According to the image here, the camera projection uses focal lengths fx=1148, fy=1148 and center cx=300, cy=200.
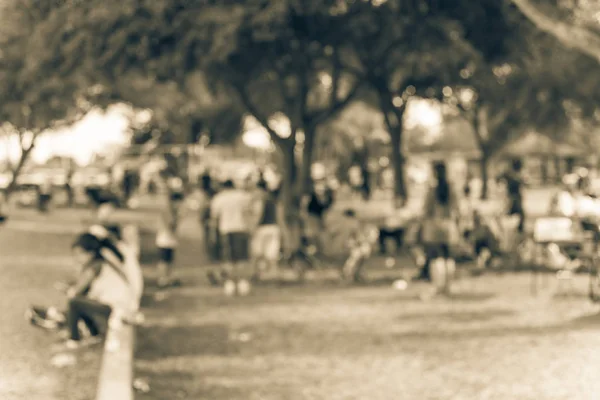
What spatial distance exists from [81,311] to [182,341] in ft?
3.30

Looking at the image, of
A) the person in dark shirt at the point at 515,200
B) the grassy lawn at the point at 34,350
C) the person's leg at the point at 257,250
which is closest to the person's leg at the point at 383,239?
the person in dark shirt at the point at 515,200

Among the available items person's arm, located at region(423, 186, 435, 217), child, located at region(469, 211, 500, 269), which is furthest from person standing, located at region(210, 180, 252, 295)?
child, located at region(469, 211, 500, 269)

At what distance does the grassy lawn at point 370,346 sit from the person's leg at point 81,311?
1.77ft

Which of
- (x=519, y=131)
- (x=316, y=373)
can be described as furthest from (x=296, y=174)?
(x=519, y=131)

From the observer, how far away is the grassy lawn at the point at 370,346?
8.52 m

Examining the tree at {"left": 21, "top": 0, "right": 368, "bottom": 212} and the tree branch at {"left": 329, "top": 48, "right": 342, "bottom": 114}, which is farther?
the tree branch at {"left": 329, "top": 48, "right": 342, "bottom": 114}

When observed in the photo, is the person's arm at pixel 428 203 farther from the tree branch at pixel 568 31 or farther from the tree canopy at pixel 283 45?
the tree canopy at pixel 283 45

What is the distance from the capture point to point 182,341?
36.2 ft

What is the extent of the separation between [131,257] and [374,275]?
684cm

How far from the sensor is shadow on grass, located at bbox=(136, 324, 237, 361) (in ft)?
33.8

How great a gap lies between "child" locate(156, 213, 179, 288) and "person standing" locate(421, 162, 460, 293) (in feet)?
12.1

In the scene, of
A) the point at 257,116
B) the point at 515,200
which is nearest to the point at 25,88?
the point at 257,116

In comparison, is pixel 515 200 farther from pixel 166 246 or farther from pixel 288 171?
pixel 288 171

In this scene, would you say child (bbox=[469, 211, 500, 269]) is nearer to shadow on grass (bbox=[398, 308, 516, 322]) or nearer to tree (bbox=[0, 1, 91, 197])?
shadow on grass (bbox=[398, 308, 516, 322])
